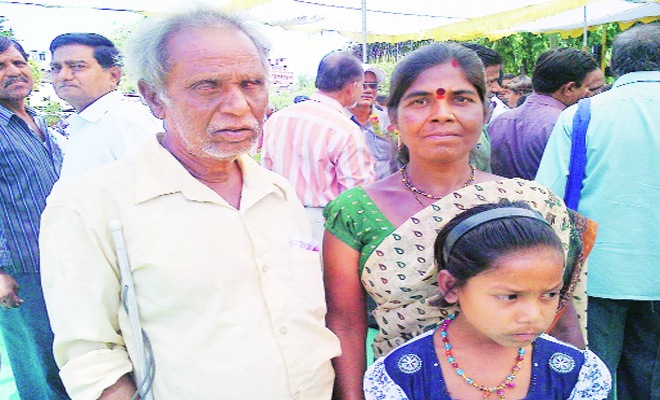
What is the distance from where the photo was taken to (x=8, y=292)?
9.21ft

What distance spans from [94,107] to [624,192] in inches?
116

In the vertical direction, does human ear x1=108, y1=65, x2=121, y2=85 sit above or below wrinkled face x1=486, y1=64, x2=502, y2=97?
above

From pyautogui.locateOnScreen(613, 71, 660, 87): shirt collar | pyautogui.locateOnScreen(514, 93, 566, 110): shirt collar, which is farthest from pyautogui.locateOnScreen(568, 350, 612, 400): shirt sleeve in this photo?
pyautogui.locateOnScreen(514, 93, 566, 110): shirt collar

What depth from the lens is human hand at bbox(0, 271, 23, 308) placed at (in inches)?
110

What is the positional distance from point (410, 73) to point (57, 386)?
2.84 m

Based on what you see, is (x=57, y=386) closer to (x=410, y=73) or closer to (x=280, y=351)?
(x=280, y=351)

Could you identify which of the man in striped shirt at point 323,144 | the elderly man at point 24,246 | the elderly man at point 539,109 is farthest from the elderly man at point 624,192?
the elderly man at point 24,246

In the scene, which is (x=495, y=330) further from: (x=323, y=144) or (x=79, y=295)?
(x=323, y=144)

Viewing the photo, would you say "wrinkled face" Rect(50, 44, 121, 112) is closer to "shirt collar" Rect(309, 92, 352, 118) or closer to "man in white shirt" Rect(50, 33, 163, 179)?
"man in white shirt" Rect(50, 33, 163, 179)

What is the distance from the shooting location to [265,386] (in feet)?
4.43

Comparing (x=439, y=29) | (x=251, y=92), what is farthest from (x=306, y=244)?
(x=439, y=29)

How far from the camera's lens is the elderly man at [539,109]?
339 centimetres

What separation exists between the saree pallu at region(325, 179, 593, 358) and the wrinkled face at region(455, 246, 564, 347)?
24cm

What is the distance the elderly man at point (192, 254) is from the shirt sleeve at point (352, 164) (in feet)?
7.35
